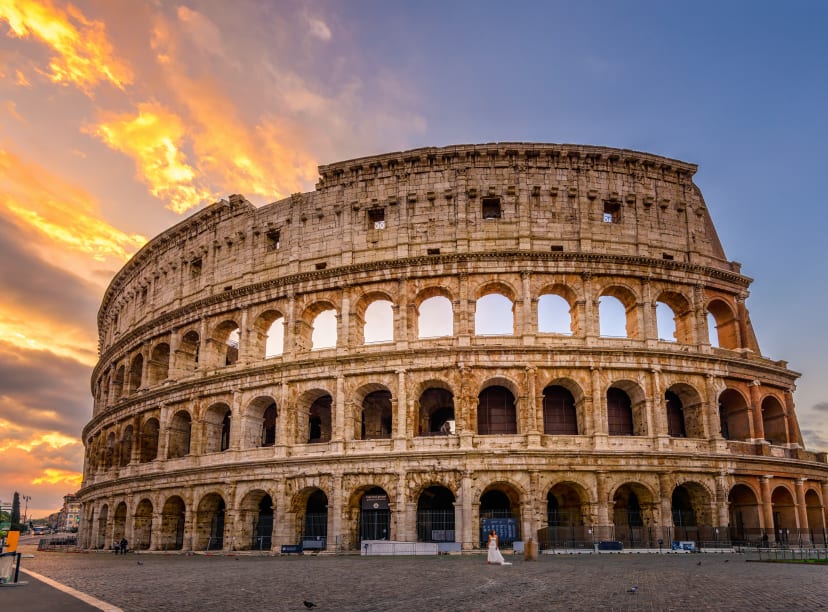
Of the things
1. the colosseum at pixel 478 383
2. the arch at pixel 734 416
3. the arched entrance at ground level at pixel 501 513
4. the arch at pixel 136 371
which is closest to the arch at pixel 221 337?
the colosseum at pixel 478 383

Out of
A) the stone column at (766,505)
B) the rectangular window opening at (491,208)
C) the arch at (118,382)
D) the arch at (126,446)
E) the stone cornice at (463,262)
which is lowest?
the stone column at (766,505)

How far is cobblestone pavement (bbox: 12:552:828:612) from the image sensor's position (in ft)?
33.9

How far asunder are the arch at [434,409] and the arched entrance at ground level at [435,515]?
8.97 feet

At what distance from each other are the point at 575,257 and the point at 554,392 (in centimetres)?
629

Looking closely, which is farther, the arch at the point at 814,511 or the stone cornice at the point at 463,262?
the arch at the point at 814,511

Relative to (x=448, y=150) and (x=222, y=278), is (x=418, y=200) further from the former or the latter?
(x=222, y=278)

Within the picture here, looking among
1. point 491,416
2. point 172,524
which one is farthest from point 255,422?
point 491,416

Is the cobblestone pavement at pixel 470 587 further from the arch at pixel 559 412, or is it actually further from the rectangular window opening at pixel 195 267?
the rectangular window opening at pixel 195 267

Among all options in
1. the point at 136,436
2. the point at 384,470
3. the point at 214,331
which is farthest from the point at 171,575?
the point at 136,436

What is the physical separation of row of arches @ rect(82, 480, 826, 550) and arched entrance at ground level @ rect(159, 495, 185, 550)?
0.64 metres

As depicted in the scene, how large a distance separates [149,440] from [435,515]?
18.6m

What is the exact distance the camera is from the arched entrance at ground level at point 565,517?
1043 inches

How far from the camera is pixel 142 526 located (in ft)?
118

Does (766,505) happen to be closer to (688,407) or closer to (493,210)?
(688,407)
